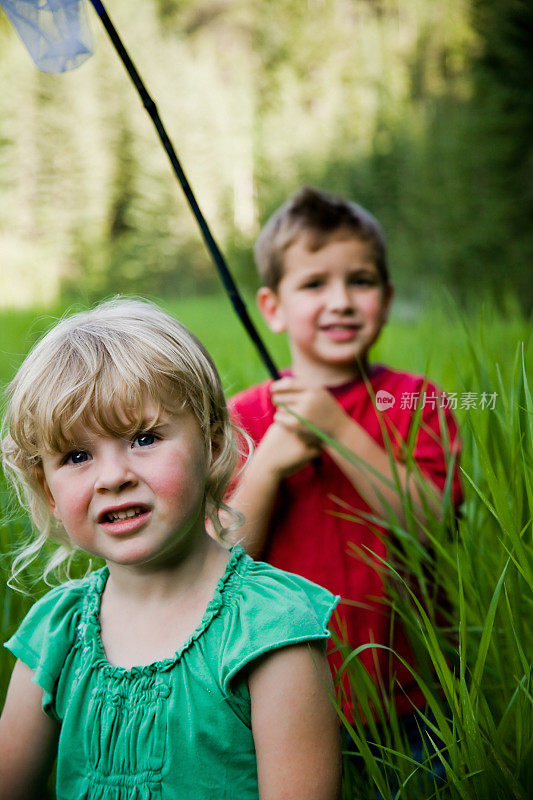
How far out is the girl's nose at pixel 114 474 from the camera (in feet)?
2.96

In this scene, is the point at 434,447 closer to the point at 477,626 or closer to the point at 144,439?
the point at 477,626

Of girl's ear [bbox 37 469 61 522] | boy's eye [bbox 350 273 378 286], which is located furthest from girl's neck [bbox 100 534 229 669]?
boy's eye [bbox 350 273 378 286]

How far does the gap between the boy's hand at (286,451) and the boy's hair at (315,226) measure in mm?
419

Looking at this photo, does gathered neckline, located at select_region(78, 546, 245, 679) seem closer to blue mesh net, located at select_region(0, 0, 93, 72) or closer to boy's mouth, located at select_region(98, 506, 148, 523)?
boy's mouth, located at select_region(98, 506, 148, 523)

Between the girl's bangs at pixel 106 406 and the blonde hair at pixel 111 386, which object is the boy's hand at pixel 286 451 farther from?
the girl's bangs at pixel 106 406

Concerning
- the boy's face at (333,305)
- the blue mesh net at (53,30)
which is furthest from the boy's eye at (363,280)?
the blue mesh net at (53,30)

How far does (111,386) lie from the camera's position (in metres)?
0.93

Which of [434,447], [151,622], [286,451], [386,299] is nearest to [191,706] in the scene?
[151,622]

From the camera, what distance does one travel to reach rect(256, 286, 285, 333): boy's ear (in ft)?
6.20

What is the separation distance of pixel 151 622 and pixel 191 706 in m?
0.11

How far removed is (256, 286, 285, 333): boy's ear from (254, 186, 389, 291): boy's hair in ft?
0.06

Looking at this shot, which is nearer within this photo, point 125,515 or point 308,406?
point 125,515

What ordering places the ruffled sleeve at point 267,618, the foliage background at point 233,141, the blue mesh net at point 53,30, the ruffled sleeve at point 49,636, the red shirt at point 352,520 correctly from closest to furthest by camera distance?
1. the ruffled sleeve at point 267,618
2. the ruffled sleeve at point 49,636
3. the blue mesh net at point 53,30
4. the red shirt at point 352,520
5. the foliage background at point 233,141

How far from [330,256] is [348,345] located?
19cm
